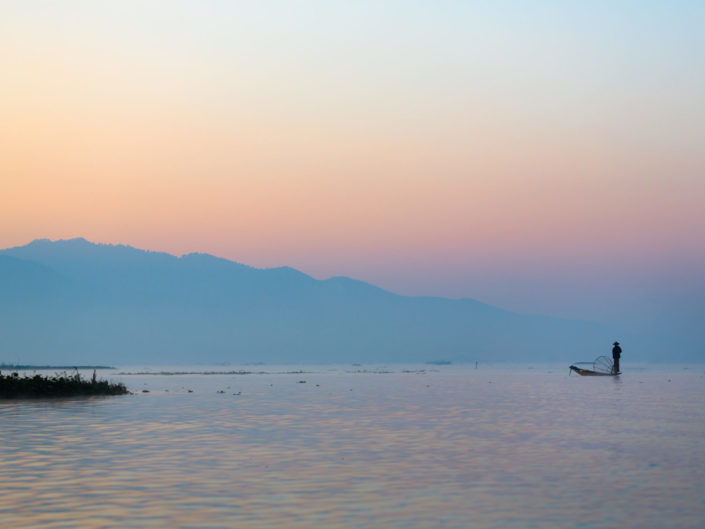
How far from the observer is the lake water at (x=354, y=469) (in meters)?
18.2

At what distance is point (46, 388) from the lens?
198 feet

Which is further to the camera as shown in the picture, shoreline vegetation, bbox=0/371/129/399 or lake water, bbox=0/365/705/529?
shoreline vegetation, bbox=0/371/129/399

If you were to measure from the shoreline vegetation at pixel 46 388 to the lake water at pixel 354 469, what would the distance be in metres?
13.9

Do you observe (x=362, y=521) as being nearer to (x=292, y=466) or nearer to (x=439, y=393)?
(x=292, y=466)

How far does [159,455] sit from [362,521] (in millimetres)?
11657

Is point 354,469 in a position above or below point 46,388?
below

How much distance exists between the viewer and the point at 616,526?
56.1 ft

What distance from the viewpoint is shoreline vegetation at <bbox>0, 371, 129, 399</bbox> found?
5867 cm

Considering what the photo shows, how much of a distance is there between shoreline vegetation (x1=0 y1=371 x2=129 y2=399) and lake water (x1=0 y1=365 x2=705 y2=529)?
1390 cm

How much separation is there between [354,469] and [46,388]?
40981 millimetres

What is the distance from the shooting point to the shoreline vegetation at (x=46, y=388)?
58675 mm

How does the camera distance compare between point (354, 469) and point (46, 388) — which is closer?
point (354, 469)

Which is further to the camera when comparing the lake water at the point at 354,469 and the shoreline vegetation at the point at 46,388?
the shoreline vegetation at the point at 46,388

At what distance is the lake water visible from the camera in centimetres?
1817
